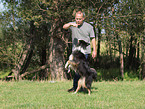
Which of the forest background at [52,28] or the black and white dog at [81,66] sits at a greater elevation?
the forest background at [52,28]

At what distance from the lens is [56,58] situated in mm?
13719

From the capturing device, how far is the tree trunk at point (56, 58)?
1366cm

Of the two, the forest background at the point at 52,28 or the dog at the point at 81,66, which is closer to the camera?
the dog at the point at 81,66

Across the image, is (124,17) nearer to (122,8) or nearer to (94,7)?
(122,8)

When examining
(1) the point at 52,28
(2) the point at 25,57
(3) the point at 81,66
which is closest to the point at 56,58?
(1) the point at 52,28

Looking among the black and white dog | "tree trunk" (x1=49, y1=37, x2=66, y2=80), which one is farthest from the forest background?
the black and white dog

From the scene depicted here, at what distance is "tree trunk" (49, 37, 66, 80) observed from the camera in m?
13.7

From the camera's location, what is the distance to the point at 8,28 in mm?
14039

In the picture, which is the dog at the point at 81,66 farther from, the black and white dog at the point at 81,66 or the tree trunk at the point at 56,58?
the tree trunk at the point at 56,58

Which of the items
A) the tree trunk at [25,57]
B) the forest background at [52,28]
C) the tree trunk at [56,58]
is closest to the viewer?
the forest background at [52,28]

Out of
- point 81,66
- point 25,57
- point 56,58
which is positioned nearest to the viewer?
point 81,66

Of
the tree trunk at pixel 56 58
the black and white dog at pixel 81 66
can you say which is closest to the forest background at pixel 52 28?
the tree trunk at pixel 56 58

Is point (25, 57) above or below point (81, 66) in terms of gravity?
above

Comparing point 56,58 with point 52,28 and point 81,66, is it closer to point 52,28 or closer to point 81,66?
point 52,28
